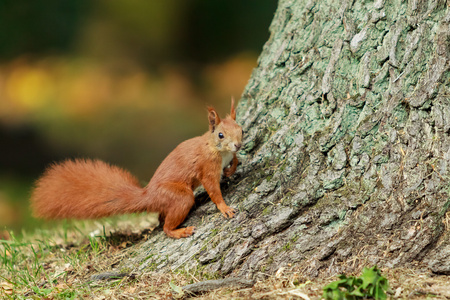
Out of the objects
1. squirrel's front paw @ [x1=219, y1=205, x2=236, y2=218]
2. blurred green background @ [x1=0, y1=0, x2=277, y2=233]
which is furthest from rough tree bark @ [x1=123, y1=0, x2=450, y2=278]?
blurred green background @ [x1=0, y1=0, x2=277, y2=233]

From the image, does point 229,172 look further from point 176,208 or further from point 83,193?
point 83,193

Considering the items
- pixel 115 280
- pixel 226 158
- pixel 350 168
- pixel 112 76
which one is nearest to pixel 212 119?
pixel 226 158

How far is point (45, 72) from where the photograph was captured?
14.7 feet

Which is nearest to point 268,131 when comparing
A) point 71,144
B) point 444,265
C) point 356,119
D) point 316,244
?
point 356,119

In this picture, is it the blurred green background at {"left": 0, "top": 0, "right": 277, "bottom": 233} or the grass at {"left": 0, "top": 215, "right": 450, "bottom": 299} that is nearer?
the grass at {"left": 0, "top": 215, "right": 450, "bottom": 299}

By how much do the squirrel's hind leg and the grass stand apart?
0.79 ft

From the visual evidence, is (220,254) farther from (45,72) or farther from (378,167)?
(45,72)

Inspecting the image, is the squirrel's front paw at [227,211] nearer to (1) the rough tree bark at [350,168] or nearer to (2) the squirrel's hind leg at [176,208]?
(1) the rough tree bark at [350,168]

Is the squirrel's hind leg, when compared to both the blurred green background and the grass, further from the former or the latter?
the blurred green background

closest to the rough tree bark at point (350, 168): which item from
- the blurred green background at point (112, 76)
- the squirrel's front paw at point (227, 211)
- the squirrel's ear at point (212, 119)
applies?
the squirrel's front paw at point (227, 211)

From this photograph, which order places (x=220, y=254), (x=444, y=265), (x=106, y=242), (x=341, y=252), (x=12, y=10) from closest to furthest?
(x=444, y=265), (x=341, y=252), (x=220, y=254), (x=106, y=242), (x=12, y=10)

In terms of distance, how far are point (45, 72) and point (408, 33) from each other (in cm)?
353

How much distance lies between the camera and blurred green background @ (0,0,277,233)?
14.8 feet

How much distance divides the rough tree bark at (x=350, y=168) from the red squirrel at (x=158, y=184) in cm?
10
